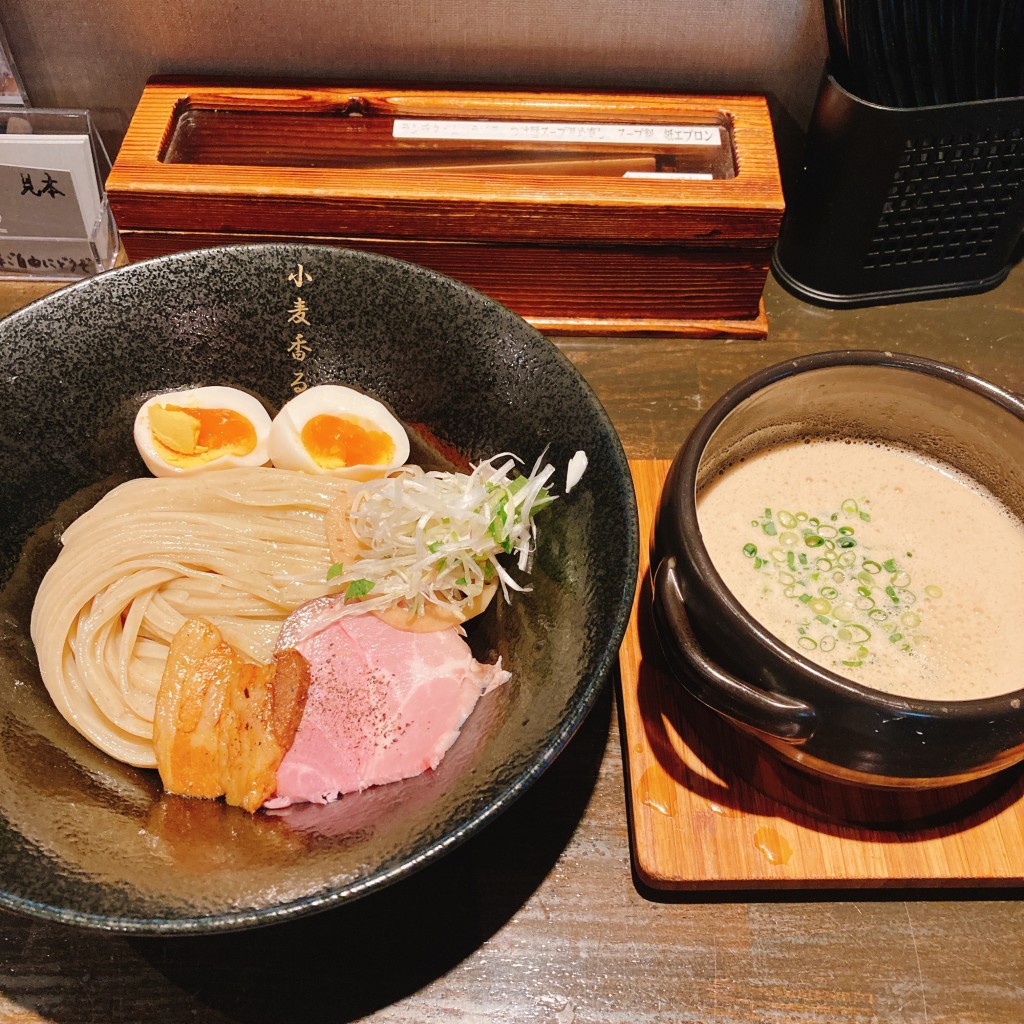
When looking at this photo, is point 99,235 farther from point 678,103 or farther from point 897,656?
point 897,656

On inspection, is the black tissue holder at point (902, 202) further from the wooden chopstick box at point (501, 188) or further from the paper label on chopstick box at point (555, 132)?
the paper label on chopstick box at point (555, 132)

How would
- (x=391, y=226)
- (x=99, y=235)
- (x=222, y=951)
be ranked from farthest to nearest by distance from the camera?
(x=99, y=235) → (x=391, y=226) → (x=222, y=951)

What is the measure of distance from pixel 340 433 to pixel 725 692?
99 cm

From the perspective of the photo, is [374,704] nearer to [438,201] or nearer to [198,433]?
[198,433]

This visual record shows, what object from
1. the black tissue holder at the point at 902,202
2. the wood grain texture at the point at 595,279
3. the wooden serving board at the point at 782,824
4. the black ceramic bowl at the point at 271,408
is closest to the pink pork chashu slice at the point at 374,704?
the black ceramic bowl at the point at 271,408

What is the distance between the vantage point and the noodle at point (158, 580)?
5.19 feet

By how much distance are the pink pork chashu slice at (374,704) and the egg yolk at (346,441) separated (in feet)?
1.19

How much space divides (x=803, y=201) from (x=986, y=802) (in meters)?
1.51

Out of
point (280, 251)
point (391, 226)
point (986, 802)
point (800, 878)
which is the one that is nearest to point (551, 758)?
point (800, 878)

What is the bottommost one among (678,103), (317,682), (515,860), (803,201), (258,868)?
(515,860)

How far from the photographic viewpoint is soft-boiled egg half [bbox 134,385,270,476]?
181cm

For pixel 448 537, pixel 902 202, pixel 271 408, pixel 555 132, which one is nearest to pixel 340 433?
pixel 271 408

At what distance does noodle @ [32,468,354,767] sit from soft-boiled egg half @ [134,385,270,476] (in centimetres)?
4

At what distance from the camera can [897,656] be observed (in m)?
1.41
